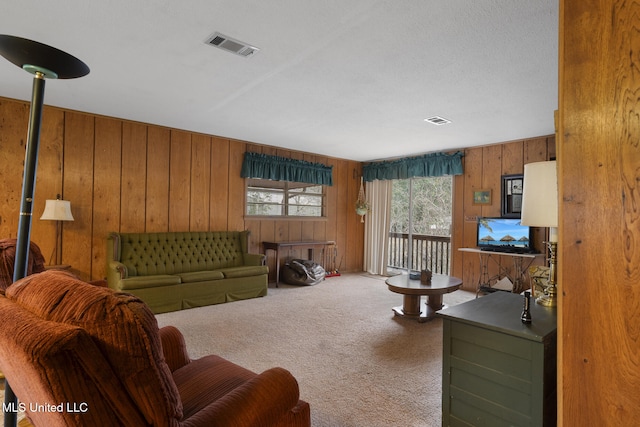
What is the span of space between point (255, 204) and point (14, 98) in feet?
10.9

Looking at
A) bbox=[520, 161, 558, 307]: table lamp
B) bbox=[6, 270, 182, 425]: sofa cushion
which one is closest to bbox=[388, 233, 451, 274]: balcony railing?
bbox=[520, 161, 558, 307]: table lamp

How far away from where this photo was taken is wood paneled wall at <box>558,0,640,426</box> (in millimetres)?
972

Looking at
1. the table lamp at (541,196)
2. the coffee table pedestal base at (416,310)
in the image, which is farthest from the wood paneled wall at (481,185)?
the table lamp at (541,196)

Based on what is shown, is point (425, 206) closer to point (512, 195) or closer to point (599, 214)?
point (512, 195)

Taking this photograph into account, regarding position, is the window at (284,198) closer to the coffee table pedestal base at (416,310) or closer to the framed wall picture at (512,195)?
the coffee table pedestal base at (416,310)

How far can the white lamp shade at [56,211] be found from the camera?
3.72 meters

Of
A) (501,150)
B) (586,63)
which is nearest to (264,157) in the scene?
(501,150)

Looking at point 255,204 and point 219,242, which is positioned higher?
point 255,204

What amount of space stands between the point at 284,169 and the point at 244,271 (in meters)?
2.09

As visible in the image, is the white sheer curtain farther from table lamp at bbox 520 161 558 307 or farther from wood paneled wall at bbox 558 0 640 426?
wood paneled wall at bbox 558 0 640 426

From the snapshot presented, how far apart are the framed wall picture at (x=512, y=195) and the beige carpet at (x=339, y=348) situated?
153 cm

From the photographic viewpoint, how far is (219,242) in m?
5.24

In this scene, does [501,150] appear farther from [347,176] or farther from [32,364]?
[32,364]

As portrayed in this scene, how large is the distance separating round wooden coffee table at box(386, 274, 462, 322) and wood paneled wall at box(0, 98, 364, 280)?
2.72 metres
